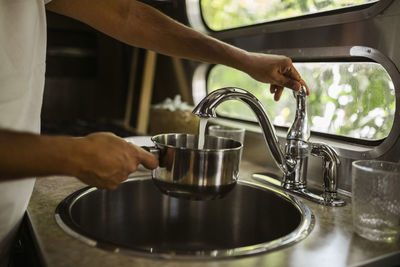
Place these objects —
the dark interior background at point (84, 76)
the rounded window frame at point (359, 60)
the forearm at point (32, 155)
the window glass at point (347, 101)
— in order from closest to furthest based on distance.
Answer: the forearm at point (32, 155), the rounded window frame at point (359, 60), the window glass at point (347, 101), the dark interior background at point (84, 76)

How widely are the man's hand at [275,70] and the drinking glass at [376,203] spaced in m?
0.37

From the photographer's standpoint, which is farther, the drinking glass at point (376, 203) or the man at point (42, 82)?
the drinking glass at point (376, 203)

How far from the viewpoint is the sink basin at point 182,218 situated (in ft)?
3.71

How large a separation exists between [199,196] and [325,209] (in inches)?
13.7

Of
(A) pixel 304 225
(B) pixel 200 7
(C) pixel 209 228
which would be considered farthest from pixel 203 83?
(A) pixel 304 225

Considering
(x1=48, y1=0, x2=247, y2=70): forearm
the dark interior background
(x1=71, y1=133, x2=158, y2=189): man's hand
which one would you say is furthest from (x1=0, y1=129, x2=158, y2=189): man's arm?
the dark interior background

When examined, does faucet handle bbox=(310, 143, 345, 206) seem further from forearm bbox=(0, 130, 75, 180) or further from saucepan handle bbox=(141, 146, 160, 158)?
forearm bbox=(0, 130, 75, 180)

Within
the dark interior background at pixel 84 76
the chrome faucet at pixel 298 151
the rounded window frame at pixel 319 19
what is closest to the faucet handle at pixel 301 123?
the chrome faucet at pixel 298 151

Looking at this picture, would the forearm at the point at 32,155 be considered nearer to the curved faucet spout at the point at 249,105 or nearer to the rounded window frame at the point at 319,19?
the curved faucet spout at the point at 249,105

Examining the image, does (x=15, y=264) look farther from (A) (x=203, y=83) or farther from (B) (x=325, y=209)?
(A) (x=203, y=83)

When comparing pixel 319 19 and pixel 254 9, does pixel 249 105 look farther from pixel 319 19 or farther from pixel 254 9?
pixel 254 9

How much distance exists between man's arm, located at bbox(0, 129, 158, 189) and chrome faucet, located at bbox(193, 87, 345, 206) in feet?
1.13

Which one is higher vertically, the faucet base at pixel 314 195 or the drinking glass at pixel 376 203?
the drinking glass at pixel 376 203

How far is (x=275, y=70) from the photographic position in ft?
3.73
